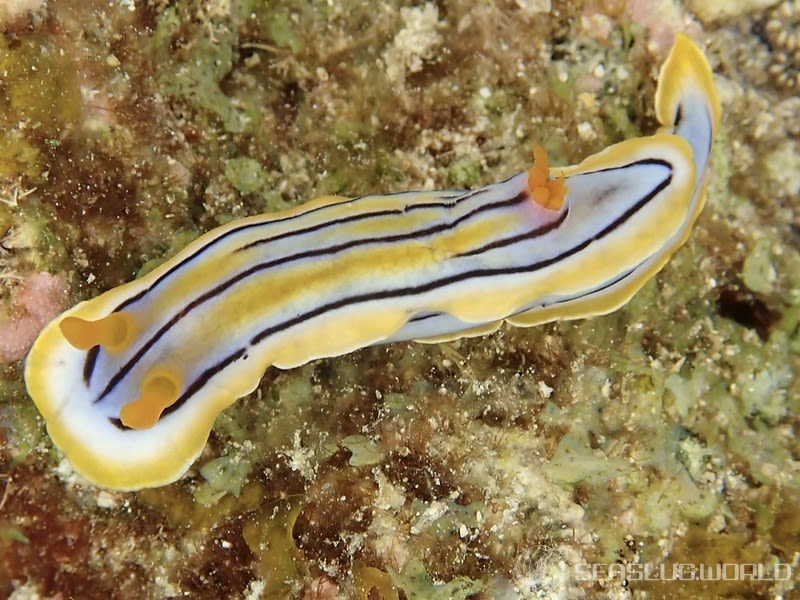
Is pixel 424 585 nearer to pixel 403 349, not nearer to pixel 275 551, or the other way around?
pixel 275 551

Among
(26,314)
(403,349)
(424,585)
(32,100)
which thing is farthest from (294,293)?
(424,585)

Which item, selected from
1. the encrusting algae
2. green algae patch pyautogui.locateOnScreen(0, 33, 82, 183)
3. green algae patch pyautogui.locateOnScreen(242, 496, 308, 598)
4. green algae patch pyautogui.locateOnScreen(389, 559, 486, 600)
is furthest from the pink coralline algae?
green algae patch pyautogui.locateOnScreen(389, 559, 486, 600)

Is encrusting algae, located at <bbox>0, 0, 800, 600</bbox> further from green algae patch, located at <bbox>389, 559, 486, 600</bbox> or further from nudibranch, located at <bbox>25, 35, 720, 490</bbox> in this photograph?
nudibranch, located at <bbox>25, 35, 720, 490</bbox>

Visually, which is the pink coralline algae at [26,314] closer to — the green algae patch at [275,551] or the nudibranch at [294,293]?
the nudibranch at [294,293]

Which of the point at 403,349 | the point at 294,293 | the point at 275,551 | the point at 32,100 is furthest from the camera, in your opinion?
the point at 403,349

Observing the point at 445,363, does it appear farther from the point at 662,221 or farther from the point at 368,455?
the point at 662,221

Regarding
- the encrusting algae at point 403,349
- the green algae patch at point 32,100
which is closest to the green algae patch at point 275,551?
the encrusting algae at point 403,349

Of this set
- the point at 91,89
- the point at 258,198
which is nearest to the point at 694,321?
the point at 258,198
